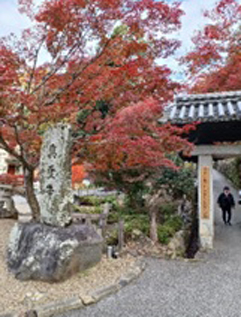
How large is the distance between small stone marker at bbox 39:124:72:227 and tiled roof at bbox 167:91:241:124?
2.43 meters

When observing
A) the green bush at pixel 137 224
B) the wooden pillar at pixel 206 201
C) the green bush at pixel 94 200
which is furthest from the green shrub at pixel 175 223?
the green bush at pixel 94 200

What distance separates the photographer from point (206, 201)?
6.39m

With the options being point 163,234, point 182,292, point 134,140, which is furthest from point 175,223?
point 182,292

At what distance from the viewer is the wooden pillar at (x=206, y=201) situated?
249 inches

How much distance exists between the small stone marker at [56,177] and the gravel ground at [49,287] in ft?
3.17

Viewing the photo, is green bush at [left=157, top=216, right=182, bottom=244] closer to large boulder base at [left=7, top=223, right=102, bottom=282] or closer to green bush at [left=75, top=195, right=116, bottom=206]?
large boulder base at [left=7, top=223, right=102, bottom=282]

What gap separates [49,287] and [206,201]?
4.04 m

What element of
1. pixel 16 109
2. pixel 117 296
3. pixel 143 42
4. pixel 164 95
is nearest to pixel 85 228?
pixel 117 296

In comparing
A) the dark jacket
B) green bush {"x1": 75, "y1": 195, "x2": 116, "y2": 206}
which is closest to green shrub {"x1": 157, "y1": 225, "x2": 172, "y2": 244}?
the dark jacket

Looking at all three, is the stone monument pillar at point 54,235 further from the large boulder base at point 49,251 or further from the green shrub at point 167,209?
the green shrub at point 167,209

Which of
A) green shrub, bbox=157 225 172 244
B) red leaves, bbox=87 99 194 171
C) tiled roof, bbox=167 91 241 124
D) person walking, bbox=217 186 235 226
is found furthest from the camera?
person walking, bbox=217 186 235 226

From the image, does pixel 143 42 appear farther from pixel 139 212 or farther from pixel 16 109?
pixel 139 212

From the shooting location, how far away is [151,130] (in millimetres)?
5762

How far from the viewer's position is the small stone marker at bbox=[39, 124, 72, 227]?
15.3ft
